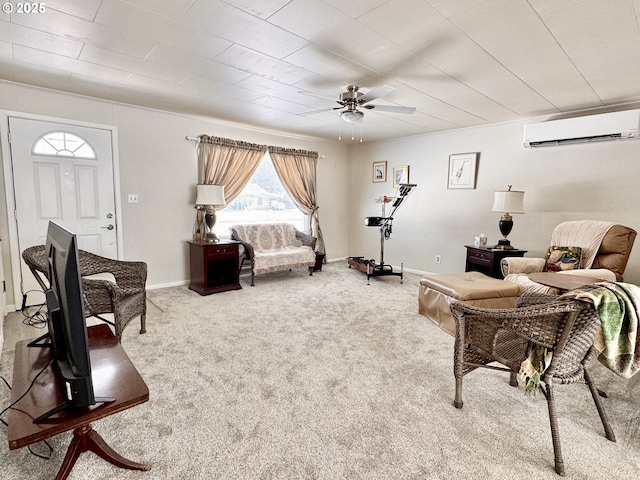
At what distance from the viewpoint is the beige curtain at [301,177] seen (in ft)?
18.2

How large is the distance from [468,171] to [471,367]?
373cm

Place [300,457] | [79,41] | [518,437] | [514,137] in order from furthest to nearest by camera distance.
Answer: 1. [514,137]
2. [79,41]
3. [518,437]
4. [300,457]

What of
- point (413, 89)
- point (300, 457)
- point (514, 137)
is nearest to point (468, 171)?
point (514, 137)

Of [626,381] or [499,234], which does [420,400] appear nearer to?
[626,381]

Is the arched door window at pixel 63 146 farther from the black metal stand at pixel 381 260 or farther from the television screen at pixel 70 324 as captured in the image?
the black metal stand at pixel 381 260

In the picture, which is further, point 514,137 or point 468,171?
point 468,171

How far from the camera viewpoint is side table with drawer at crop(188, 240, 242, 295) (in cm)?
419

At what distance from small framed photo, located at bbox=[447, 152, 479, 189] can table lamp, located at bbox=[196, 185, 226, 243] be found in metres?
3.50

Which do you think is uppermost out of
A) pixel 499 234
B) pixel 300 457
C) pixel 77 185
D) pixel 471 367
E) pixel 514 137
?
pixel 514 137

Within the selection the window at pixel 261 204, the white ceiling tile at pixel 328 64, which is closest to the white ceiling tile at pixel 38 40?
the white ceiling tile at pixel 328 64

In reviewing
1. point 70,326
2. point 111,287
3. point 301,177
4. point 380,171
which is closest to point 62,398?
point 70,326

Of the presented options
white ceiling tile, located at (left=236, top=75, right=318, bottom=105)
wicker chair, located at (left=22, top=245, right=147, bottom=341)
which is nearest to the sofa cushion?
white ceiling tile, located at (left=236, top=75, right=318, bottom=105)

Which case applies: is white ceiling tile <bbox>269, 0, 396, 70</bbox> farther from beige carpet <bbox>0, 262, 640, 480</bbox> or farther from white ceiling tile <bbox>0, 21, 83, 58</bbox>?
beige carpet <bbox>0, 262, 640, 480</bbox>

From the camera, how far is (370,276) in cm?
507
